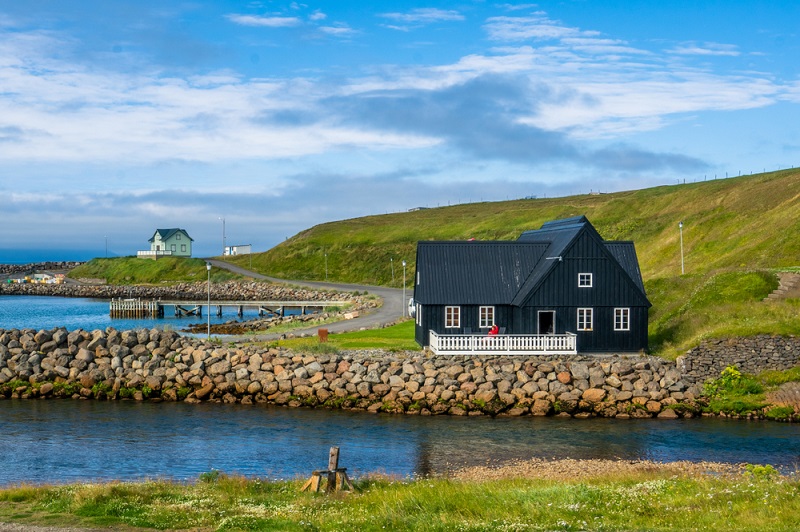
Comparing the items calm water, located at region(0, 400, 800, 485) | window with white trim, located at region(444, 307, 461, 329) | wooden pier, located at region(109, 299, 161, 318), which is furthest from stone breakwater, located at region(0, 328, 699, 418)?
wooden pier, located at region(109, 299, 161, 318)

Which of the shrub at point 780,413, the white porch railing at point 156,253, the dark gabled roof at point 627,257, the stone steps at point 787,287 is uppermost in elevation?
the white porch railing at point 156,253

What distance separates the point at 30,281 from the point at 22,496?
530ft

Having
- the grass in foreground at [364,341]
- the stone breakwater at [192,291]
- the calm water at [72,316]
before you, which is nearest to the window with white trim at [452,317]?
the grass in foreground at [364,341]

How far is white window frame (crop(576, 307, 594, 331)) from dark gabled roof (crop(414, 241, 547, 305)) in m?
3.95

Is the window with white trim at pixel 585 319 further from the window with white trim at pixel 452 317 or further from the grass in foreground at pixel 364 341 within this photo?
the grass in foreground at pixel 364 341

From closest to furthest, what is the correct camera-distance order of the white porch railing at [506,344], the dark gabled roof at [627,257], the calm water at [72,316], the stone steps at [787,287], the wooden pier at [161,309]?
the white porch railing at [506,344]
the dark gabled roof at [627,257]
the stone steps at [787,287]
the calm water at [72,316]
the wooden pier at [161,309]

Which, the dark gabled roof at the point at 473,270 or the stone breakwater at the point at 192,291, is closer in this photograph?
the dark gabled roof at the point at 473,270

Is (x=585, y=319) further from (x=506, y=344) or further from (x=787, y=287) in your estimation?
(x=787, y=287)

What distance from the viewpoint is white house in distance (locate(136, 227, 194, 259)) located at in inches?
7303

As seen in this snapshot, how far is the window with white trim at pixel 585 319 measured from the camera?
4631 centimetres

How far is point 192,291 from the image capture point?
133875 mm

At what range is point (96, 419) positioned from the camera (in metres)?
38.7

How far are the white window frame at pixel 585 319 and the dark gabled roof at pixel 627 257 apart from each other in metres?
3.69

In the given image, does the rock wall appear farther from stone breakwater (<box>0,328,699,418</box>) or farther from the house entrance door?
the house entrance door
